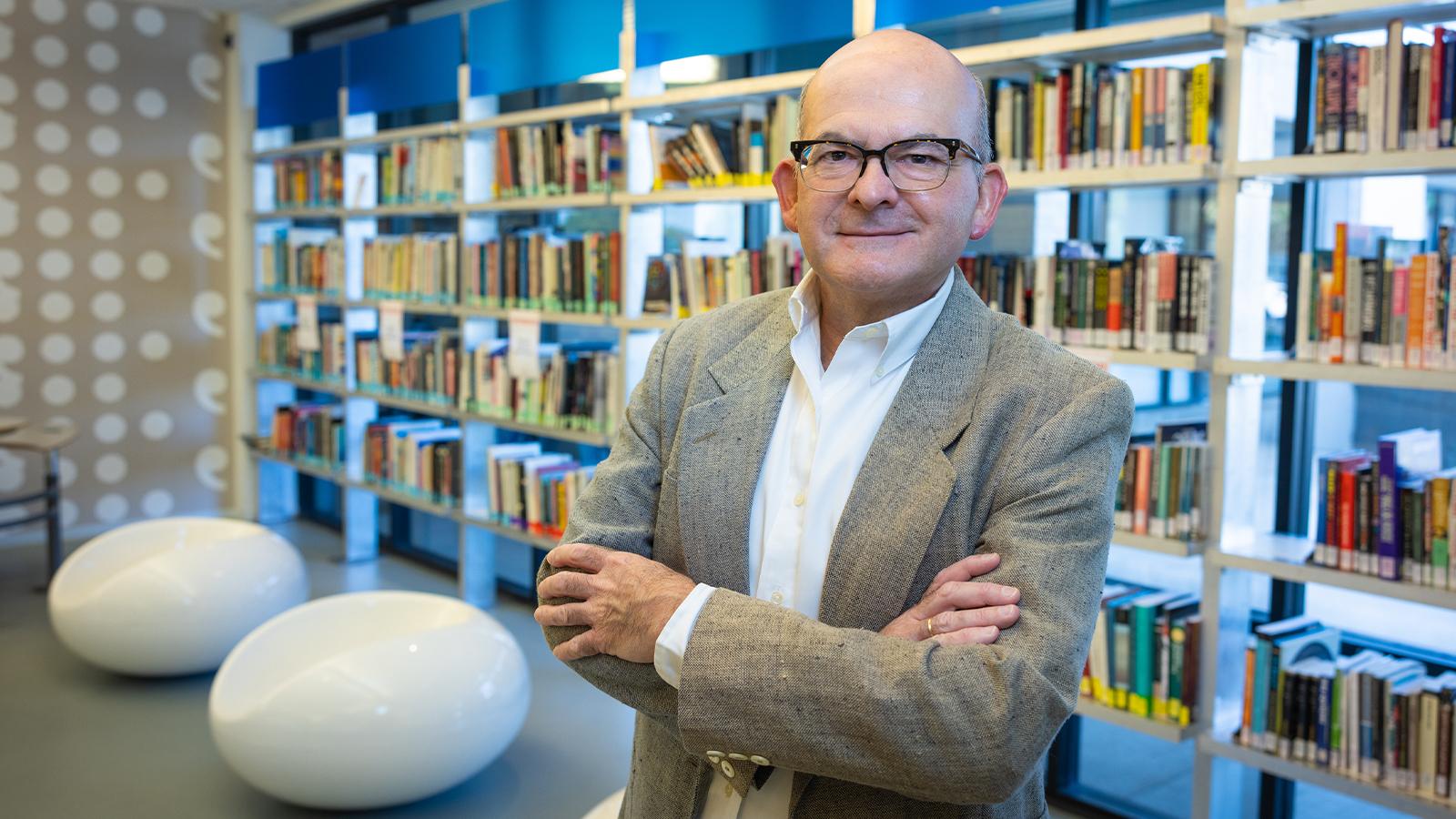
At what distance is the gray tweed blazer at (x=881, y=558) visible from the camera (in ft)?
3.58

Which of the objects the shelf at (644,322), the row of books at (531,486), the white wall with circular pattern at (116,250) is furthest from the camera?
the white wall with circular pattern at (116,250)

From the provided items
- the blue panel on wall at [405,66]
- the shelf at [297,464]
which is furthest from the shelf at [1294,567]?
the shelf at [297,464]

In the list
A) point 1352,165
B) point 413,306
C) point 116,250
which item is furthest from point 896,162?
point 116,250

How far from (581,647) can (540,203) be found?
3604mm

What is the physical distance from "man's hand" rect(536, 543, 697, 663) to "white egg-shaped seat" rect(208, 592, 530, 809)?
73.1 inches

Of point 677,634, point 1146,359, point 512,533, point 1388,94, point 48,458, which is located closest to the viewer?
point 677,634

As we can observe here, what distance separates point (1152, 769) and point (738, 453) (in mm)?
2746

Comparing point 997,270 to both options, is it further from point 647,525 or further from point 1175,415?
point 647,525

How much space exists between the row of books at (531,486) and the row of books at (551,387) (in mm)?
183

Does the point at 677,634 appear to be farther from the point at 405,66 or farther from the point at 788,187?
the point at 405,66

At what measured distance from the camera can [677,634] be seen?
1189mm

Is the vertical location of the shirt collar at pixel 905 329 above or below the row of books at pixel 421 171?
below

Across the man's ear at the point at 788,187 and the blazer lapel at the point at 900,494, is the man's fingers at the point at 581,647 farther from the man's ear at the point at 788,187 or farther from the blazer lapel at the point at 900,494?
the man's ear at the point at 788,187

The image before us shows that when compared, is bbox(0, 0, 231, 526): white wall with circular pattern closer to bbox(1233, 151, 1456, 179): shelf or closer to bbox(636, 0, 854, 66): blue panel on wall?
bbox(636, 0, 854, 66): blue panel on wall
